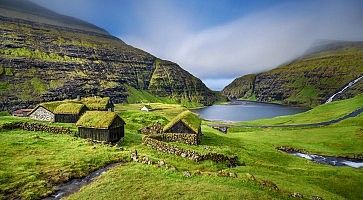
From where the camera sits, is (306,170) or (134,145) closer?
(306,170)

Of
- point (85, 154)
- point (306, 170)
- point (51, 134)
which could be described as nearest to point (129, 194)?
point (85, 154)

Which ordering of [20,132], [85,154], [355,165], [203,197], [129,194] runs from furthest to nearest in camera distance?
[355,165]
[20,132]
[85,154]
[129,194]
[203,197]

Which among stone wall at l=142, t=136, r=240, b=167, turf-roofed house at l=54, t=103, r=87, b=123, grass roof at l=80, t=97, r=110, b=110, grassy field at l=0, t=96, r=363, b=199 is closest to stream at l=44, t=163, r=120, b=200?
grassy field at l=0, t=96, r=363, b=199

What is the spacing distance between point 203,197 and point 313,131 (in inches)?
3803

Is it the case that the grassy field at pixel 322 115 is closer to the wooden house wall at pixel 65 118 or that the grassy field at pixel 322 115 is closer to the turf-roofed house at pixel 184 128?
the wooden house wall at pixel 65 118

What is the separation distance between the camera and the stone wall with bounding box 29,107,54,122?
8851cm

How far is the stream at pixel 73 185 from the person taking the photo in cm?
3400

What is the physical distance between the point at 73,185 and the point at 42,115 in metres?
59.0

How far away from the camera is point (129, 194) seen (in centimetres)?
3120

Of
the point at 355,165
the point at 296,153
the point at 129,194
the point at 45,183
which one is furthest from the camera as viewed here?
the point at 296,153

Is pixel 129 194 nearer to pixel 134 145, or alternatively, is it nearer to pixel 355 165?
pixel 134 145

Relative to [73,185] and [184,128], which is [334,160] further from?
[73,185]

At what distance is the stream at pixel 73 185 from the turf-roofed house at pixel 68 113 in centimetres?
4670

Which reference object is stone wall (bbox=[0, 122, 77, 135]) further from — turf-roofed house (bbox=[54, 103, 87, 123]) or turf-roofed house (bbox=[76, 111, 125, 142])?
turf-roofed house (bbox=[54, 103, 87, 123])
